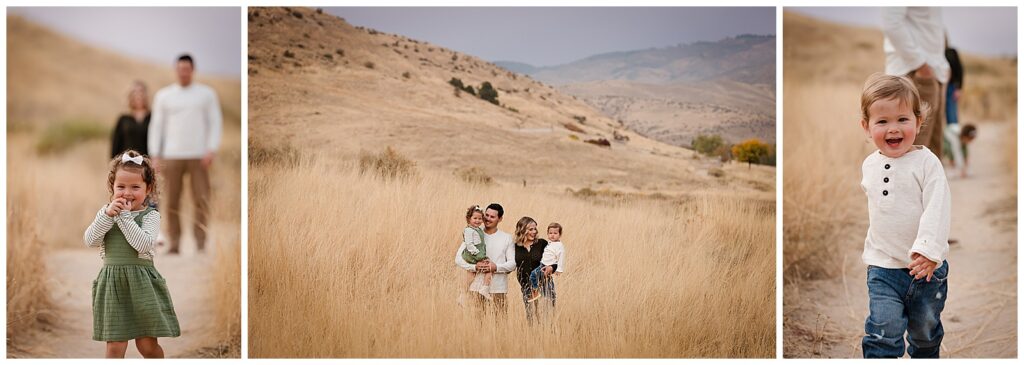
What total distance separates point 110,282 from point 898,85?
14.0 ft

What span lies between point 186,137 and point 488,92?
2.32m

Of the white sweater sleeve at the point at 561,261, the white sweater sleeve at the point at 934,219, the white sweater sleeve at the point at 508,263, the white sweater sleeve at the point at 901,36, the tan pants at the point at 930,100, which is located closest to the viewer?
the white sweater sleeve at the point at 934,219

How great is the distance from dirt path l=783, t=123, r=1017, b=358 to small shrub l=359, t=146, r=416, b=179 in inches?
115

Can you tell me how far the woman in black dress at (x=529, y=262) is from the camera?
6.23 metres

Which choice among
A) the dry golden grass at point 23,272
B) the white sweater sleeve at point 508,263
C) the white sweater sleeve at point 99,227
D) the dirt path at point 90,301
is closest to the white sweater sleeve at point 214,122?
the dirt path at point 90,301

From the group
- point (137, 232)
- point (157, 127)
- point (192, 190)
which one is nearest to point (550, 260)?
point (137, 232)

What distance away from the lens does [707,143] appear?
6.65 m

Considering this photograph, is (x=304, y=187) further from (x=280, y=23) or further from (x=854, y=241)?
(x=854, y=241)

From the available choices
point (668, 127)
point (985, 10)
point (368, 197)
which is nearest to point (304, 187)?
point (368, 197)

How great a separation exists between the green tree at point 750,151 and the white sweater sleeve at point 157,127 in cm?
414

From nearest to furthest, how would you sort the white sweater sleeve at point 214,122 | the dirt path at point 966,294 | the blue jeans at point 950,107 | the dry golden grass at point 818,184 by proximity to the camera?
the dirt path at point 966,294 → the white sweater sleeve at point 214,122 → the dry golden grass at point 818,184 → the blue jeans at point 950,107

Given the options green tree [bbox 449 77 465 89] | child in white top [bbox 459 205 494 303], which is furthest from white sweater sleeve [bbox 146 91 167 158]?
child in white top [bbox 459 205 494 303]

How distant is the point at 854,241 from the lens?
7.65 metres

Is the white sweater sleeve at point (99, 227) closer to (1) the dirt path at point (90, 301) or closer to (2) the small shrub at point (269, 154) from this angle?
(2) the small shrub at point (269, 154)
